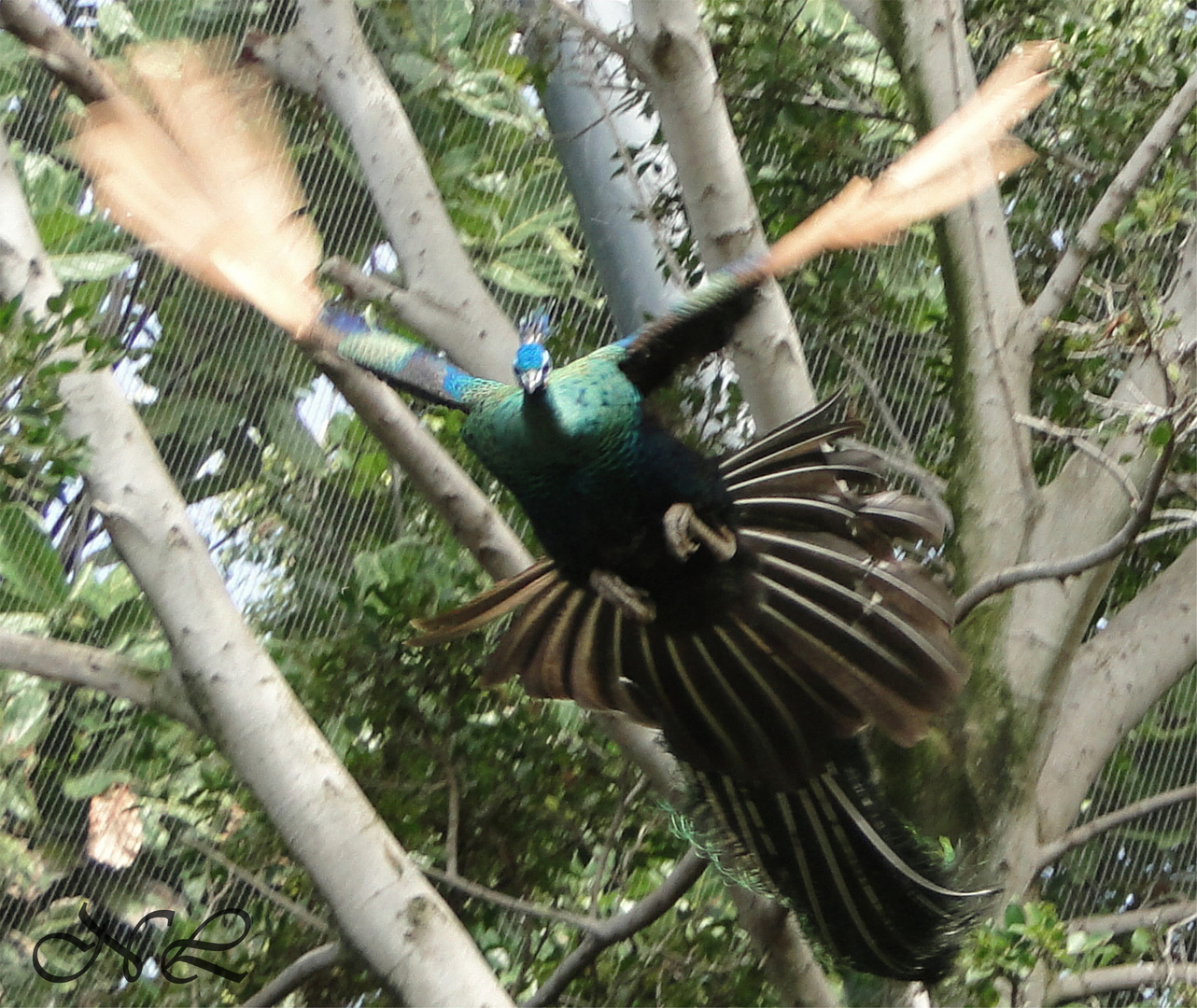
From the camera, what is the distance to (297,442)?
2.70 meters

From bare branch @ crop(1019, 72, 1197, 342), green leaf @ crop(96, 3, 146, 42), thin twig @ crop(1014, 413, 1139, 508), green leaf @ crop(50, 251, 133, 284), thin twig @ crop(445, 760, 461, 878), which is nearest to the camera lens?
thin twig @ crop(1014, 413, 1139, 508)

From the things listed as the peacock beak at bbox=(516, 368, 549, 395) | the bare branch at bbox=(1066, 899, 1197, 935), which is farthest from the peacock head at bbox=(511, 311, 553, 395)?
the bare branch at bbox=(1066, 899, 1197, 935)

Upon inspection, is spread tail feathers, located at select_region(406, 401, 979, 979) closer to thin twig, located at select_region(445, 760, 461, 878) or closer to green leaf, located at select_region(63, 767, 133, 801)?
thin twig, located at select_region(445, 760, 461, 878)

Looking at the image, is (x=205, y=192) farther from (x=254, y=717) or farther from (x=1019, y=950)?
(x=1019, y=950)

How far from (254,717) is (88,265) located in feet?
3.33

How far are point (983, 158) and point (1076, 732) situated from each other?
38.6 inches

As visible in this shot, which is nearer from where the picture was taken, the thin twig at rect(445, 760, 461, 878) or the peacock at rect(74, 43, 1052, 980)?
the peacock at rect(74, 43, 1052, 980)

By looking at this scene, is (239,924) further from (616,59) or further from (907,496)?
(616,59)

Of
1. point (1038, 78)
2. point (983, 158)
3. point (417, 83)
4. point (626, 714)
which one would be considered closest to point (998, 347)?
point (983, 158)

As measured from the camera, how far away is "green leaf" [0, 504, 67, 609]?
2.30 meters

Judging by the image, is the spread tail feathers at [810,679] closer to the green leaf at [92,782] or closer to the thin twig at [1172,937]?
the thin twig at [1172,937]

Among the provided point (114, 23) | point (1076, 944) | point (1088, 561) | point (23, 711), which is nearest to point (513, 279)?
point (114, 23)

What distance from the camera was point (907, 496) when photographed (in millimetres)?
1995

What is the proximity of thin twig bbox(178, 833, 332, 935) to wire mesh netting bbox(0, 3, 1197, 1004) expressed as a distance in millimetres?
17
